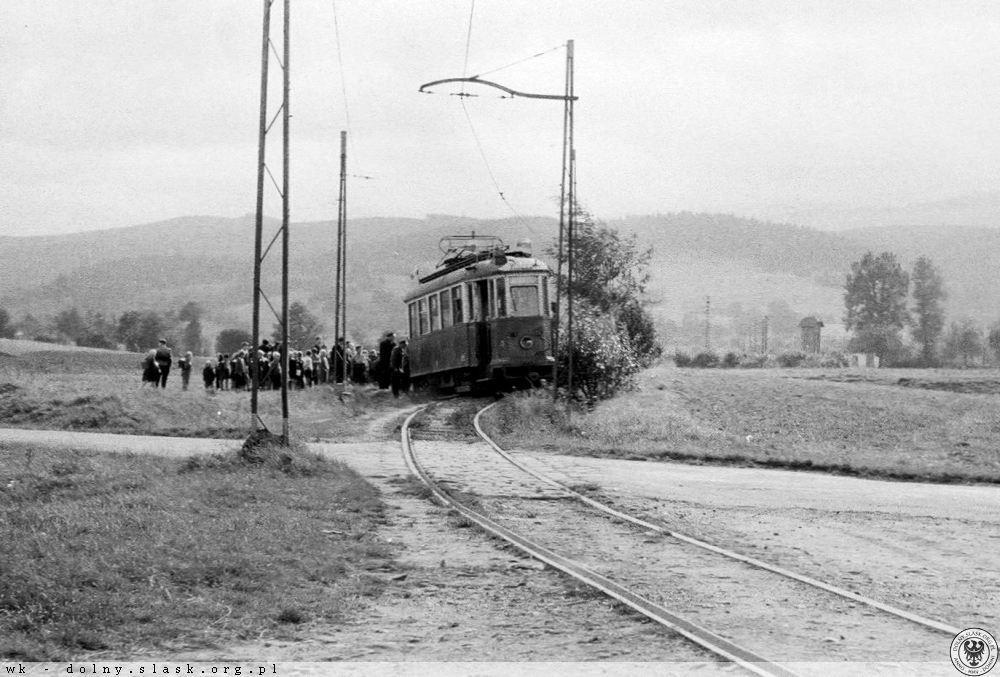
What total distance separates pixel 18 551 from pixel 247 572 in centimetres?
162

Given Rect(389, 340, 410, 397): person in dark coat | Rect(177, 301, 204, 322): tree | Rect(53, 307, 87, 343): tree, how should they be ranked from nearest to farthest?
Rect(389, 340, 410, 397): person in dark coat, Rect(53, 307, 87, 343): tree, Rect(177, 301, 204, 322): tree

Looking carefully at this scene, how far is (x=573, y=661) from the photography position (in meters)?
6.76

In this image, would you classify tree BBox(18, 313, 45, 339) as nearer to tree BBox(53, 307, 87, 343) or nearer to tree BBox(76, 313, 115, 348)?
tree BBox(53, 307, 87, 343)

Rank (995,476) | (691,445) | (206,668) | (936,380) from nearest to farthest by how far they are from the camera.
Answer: (206,668)
(995,476)
(691,445)
(936,380)

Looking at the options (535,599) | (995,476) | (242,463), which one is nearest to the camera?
(535,599)

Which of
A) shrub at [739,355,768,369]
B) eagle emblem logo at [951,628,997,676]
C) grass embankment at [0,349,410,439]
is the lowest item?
eagle emblem logo at [951,628,997,676]

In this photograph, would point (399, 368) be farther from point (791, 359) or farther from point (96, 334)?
point (96, 334)

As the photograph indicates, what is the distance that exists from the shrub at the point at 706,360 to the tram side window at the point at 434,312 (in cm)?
4888

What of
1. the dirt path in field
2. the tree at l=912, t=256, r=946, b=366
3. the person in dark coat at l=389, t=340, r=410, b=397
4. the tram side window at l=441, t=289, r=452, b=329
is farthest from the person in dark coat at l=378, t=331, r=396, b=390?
the tree at l=912, t=256, r=946, b=366

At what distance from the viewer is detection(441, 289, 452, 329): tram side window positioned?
108 ft

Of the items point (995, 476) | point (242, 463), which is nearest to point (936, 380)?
point (995, 476)

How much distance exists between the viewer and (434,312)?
34.3 m

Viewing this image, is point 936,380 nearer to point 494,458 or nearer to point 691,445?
point 691,445

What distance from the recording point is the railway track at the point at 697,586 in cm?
716
